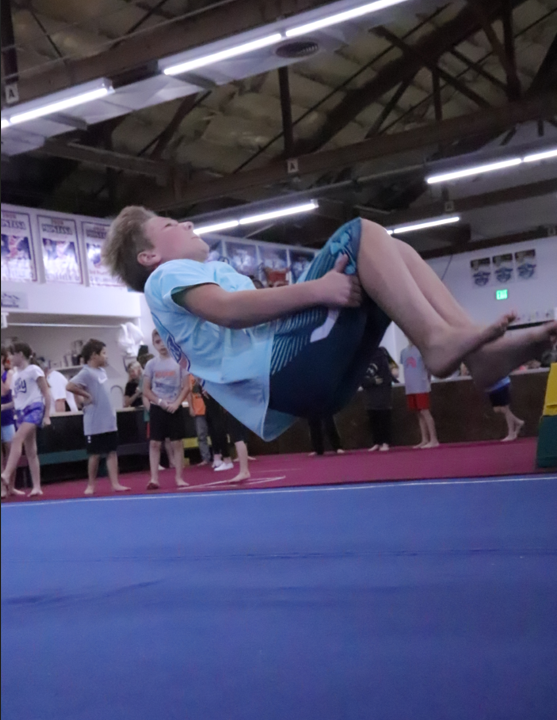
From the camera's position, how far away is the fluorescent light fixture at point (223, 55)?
14.9ft

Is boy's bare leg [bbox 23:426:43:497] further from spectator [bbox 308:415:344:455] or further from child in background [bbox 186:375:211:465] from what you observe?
spectator [bbox 308:415:344:455]

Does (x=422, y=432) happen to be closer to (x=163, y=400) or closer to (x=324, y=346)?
(x=163, y=400)

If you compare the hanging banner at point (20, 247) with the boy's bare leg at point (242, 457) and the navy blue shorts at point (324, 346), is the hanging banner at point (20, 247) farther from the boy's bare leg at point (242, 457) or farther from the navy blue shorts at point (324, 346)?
the navy blue shorts at point (324, 346)

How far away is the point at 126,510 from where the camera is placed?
414 centimetres

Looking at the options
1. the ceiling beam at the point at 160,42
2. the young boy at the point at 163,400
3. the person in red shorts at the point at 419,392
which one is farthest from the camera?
the person in red shorts at the point at 419,392

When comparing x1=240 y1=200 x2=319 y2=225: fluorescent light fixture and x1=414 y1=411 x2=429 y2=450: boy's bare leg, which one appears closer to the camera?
x1=414 y1=411 x2=429 y2=450: boy's bare leg

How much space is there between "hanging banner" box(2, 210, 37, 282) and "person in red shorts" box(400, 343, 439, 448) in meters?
3.13

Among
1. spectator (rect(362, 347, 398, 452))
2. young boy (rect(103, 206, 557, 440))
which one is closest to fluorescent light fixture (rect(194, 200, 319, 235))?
spectator (rect(362, 347, 398, 452))

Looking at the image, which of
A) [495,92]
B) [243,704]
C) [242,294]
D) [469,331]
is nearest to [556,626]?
[243,704]

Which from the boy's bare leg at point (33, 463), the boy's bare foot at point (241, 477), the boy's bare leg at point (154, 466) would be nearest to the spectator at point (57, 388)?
the boy's bare leg at point (33, 463)

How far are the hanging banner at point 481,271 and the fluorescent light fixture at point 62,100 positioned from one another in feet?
11.3

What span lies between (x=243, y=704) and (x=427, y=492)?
2.36 m

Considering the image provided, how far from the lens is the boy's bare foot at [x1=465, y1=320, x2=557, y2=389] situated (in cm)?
112

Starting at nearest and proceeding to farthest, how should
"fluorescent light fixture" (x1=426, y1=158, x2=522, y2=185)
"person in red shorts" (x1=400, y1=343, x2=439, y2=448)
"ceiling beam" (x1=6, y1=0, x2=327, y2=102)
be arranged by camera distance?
1. "ceiling beam" (x1=6, y1=0, x2=327, y2=102)
2. "person in red shorts" (x1=400, y1=343, x2=439, y2=448)
3. "fluorescent light fixture" (x1=426, y1=158, x2=522, y2=185)
